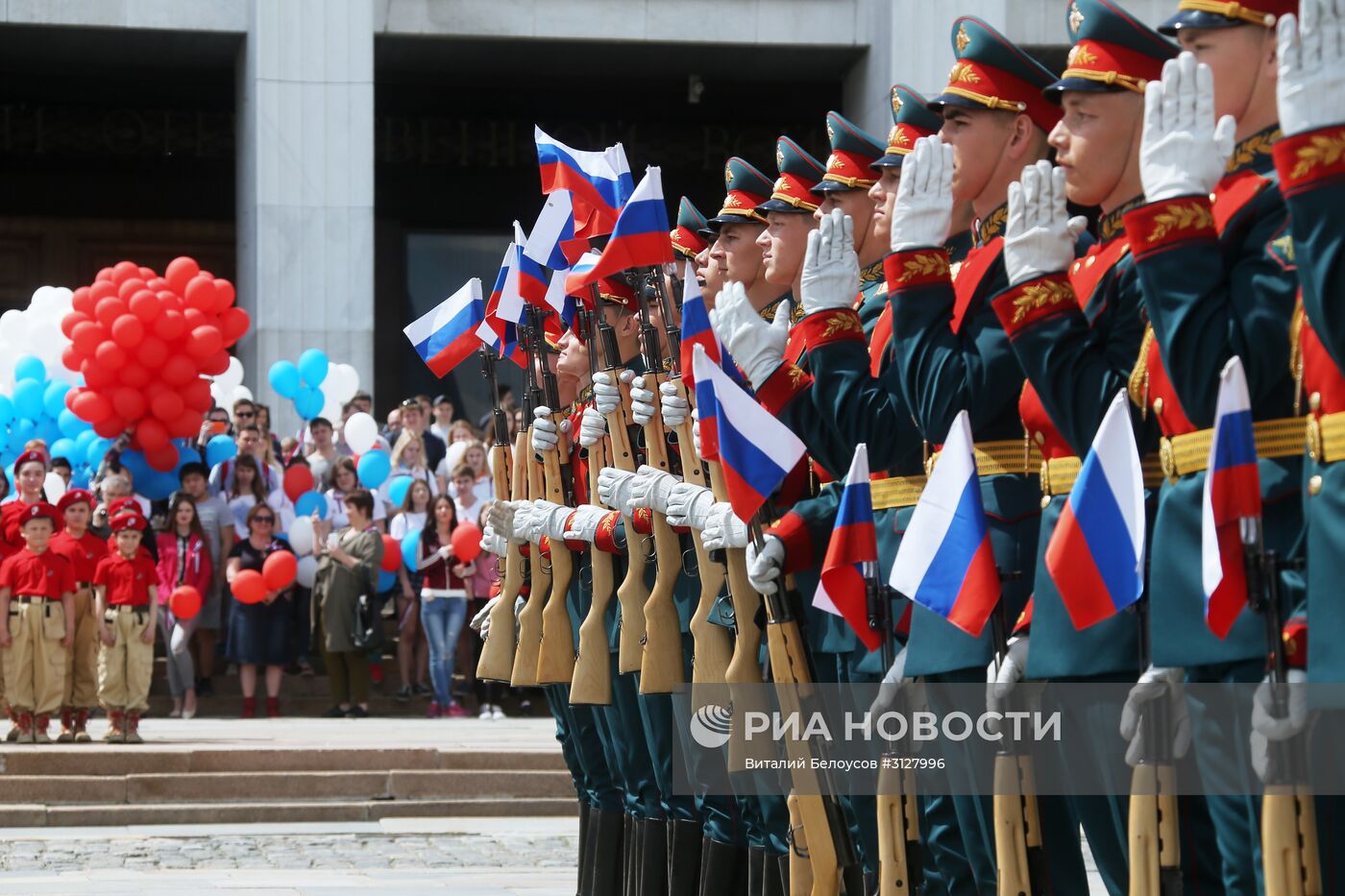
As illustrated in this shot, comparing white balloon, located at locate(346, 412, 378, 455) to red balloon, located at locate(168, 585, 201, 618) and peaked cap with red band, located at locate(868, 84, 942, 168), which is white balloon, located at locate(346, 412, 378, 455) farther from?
peaked cap with red band, located at locate(868, 84, 942, 168)

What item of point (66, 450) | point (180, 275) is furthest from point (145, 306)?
point (66, 450)

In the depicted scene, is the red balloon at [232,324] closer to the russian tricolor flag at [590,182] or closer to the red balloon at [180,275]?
the red balloon at [180,275]

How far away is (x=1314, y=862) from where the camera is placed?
3125 mm

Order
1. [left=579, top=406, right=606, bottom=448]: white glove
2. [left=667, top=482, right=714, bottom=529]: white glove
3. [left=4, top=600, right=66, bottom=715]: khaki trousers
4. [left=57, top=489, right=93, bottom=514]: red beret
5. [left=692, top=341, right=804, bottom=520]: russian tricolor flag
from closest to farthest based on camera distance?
1. [left=692, top=341, right=804, bottom=520]: russian tricolor flag
2. [left=667, top=482, right=714, bottom=529]: white glove
3. [left=579, top=406, right=606, bottom=448]: white glove
4. [left=4, top=600, right=66, bottom=715]: khaki trousers
5. [left=57, top=489, right=93, bottom=514]: red beret

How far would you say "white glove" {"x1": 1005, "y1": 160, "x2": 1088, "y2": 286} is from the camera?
384 cm

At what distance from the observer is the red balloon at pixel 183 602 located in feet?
43.7

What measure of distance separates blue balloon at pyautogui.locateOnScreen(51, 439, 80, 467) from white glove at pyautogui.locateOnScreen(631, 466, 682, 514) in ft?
28.9

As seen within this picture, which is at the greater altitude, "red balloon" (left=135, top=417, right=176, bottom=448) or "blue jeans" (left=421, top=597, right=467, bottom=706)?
"red balloon" (left=135, top=417, right=176, bottom=448)

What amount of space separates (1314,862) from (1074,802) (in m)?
0.86

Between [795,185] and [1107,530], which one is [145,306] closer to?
[795,185]

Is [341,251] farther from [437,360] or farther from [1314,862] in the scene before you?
[1314,862]

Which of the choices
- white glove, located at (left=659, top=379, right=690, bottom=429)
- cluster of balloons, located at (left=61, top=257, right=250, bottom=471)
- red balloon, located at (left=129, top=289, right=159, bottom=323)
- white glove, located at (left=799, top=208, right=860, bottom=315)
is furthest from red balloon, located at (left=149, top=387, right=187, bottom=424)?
white glove, located at (left=799, top=208, right=860, bottom=315)

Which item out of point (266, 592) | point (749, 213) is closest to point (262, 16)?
point (266, 592)

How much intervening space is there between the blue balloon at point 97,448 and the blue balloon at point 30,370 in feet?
2.63
